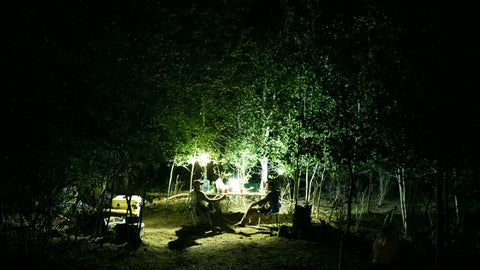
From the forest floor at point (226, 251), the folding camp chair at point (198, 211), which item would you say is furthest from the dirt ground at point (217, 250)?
the folding camp chair at point (198, 211)

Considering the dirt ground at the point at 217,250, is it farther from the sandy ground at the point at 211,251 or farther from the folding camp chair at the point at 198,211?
the folding camp chair at the point at 198,211

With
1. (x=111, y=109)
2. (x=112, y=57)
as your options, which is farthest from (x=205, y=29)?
(x=111, y=109)

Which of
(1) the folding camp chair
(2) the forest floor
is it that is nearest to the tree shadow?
(2) the forest floor

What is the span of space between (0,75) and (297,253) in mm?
6855

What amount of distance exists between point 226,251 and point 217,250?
9.8 inches

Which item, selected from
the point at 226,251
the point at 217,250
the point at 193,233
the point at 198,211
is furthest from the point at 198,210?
the point at 226,251

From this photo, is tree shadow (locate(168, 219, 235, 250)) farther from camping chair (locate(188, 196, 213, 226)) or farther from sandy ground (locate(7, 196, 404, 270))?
camping chair (locate(188, 196, 213, 226))

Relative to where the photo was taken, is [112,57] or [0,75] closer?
[0,75]

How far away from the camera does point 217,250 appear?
729 centimetres

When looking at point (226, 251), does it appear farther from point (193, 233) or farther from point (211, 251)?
point (193, 233)

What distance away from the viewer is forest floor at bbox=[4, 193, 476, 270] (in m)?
6.03

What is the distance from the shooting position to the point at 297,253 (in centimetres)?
696

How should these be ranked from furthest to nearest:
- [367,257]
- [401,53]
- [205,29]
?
[205,29], [367,257], [401,53]

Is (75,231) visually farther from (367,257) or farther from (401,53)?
(401,53)
